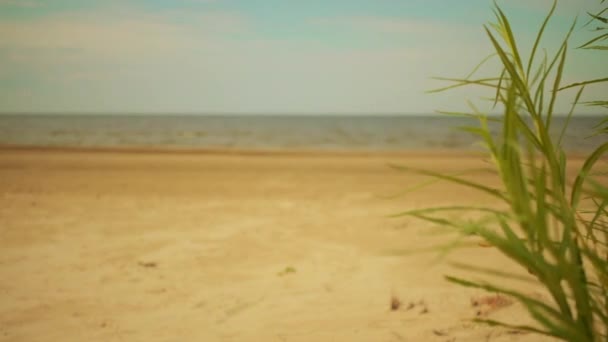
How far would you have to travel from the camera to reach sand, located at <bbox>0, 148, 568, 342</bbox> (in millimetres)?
2359

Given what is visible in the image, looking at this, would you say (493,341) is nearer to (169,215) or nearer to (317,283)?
(317,283)

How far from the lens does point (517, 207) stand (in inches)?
25.4

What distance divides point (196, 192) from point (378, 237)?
4.17 metres

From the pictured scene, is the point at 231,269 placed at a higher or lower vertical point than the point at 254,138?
lower

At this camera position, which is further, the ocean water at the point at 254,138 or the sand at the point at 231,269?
the ocean water at the point at 254,138

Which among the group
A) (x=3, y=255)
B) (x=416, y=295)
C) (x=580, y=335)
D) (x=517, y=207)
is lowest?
(x=3, y=255)

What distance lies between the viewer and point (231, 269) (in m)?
3.54

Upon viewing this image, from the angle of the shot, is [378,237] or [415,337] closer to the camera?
[415,337]

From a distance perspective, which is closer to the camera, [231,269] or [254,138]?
[231,269]

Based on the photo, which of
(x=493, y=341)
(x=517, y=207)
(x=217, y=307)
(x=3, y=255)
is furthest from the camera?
(x=3, y=255)

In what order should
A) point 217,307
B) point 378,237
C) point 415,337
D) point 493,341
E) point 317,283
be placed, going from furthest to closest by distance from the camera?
point 378,237 < point 317,283 < point 217,307 < point 415,337 < point 493,341

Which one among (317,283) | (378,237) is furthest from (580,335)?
(378,237)

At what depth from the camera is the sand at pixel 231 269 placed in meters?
2.36

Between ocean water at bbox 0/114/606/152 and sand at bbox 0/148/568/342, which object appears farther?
ocean water at bbox 0/114/606/152
